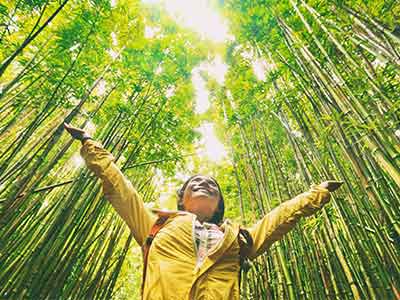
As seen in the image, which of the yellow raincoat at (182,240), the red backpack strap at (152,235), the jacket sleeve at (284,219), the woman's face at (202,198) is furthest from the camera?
the woman's face at (202,198)

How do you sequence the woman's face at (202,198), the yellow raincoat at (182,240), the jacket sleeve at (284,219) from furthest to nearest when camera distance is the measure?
the woman's face at (202,198)
the jacket sleeve at (284,219)
the yellow raincoat at (182,240)

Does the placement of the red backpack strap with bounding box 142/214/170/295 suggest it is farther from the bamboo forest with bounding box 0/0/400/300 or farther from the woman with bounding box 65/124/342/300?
the bamboo forest with bounding box 0/0/400/300

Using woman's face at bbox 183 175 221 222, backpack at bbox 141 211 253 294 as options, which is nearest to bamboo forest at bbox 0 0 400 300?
backpack at bbox 141 211 253 294

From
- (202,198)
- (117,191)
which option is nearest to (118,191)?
(117,191)

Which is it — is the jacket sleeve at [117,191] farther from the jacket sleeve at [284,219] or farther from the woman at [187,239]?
the jacket sleeve at [284,219]

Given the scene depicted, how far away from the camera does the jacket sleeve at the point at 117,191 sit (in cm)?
149

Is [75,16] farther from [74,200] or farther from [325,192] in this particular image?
[325,192]

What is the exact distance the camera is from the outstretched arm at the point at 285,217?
1.63 meters

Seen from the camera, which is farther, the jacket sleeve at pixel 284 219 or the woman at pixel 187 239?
the jacket sleeve at pixel 284 219

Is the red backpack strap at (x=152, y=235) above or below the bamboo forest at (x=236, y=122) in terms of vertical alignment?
below

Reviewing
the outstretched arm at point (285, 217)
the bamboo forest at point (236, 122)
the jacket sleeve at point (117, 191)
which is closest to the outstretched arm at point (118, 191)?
the jacket sleeve at point (117, 191)

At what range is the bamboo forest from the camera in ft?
5.19

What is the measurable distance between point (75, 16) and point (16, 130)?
188 cm

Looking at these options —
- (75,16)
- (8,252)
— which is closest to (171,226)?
(8,252)
